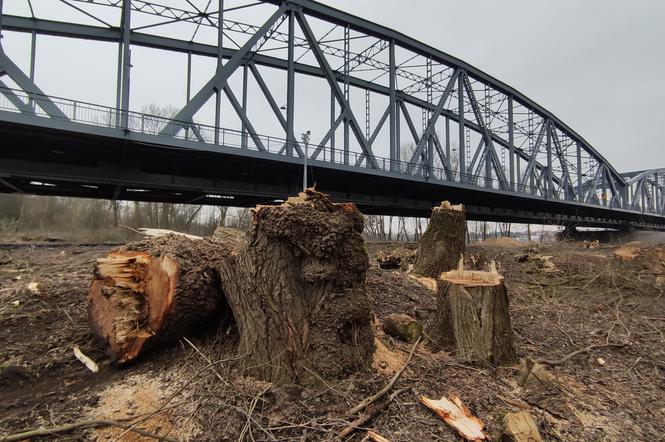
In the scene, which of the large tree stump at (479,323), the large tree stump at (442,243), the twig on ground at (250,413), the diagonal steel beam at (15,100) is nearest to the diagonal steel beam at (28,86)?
the diagonal steel beam at (15,100)

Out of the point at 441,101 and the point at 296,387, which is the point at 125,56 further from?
the point at 441,101

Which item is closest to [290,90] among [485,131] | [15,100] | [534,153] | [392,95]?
[392,95]

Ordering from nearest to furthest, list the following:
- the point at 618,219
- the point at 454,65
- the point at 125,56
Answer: the point at 125,56 → the point at 454,65 → the point at 618,219

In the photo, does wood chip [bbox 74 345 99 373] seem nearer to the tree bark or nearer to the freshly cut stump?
the freshly cut stump

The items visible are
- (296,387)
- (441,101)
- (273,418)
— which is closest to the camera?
(273,418)

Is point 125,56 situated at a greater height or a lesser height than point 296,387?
greater

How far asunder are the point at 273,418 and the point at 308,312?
2.31 feet

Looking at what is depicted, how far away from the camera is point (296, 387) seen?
2.40 m

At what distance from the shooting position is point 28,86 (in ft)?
42.9

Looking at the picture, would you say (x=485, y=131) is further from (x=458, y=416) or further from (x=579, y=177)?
(x=458, y=416)

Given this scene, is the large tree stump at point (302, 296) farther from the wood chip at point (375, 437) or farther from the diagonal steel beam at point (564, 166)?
the diagonal steel beam at point (564, 166)

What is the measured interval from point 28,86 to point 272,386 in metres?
16.3

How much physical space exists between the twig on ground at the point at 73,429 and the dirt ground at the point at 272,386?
53 mm

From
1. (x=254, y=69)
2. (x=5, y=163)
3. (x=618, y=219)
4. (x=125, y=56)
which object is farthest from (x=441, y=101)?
(x=618, y=219)
